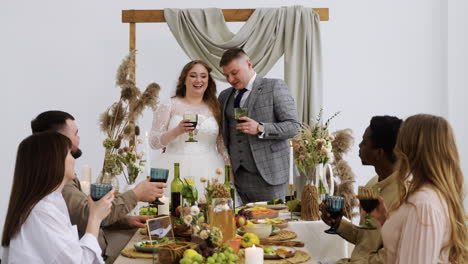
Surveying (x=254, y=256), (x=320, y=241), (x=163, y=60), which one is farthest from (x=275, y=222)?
(x=163, y=60)

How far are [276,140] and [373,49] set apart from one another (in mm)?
2677

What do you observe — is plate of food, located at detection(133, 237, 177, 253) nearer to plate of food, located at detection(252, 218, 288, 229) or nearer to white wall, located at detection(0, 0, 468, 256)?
plate of food, located at detection(252, 218, 288, 229)

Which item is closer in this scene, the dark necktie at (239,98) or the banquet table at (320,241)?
the banquet table at (320,241)

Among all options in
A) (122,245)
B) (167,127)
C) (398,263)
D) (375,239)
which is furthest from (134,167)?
(398,263)

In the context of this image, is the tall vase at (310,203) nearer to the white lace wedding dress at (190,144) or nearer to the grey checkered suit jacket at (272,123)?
the grey checkered suit jacket at (272,123)

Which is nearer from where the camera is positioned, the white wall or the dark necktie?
the dark necktie

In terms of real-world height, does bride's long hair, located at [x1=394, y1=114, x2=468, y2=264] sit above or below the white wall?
below

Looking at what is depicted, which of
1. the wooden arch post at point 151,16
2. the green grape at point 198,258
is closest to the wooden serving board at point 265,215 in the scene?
the green grape at point 198,258

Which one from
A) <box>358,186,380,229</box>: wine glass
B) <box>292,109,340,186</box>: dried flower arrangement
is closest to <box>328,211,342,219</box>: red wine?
<box>358,186,380,229</box>: wine glass

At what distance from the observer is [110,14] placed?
6.18 meters

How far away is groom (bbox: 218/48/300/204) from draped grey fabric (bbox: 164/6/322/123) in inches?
38.1

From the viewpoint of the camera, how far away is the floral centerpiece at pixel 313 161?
2852 mm

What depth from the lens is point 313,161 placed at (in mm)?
2938

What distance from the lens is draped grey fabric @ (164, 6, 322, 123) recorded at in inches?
203
